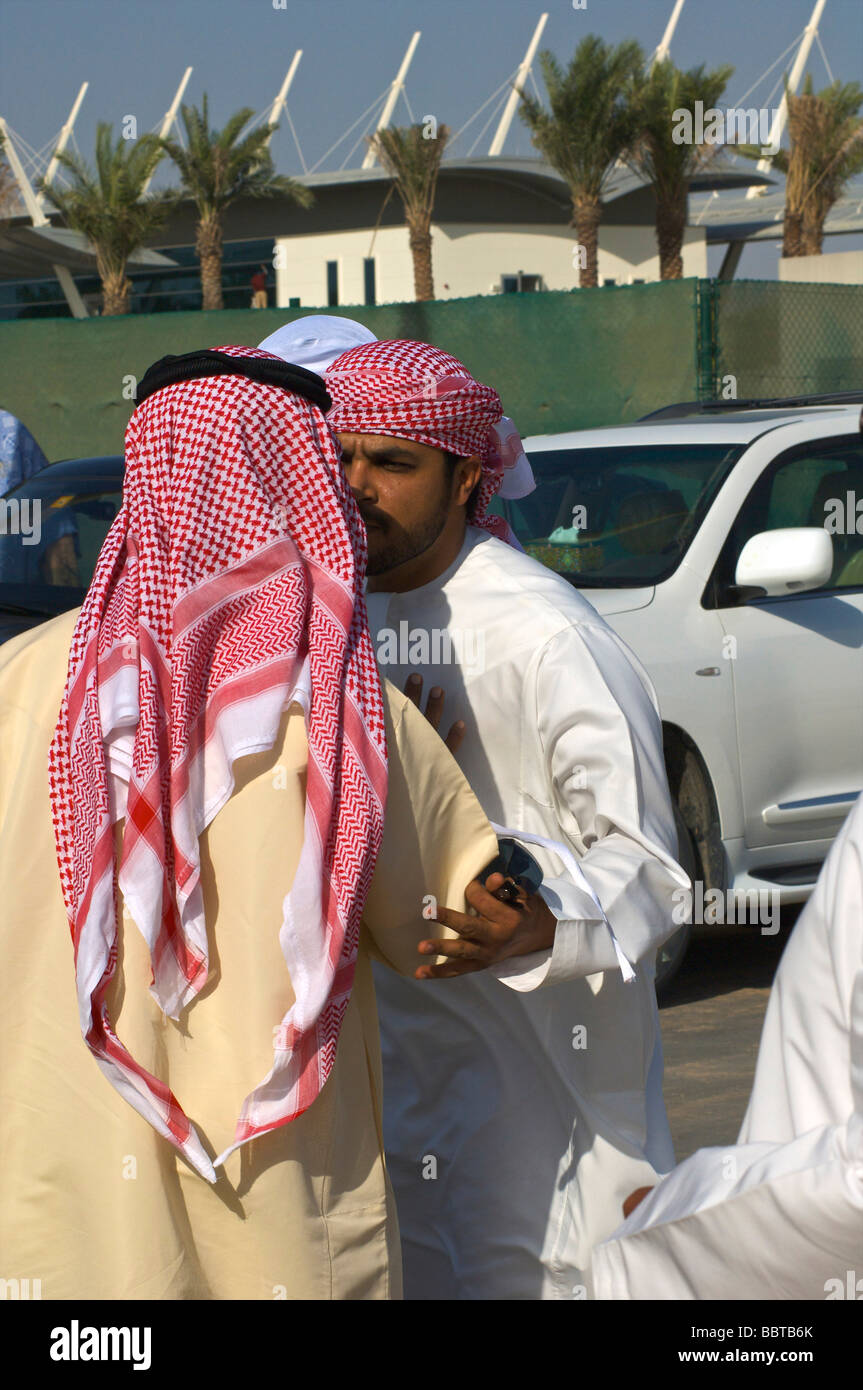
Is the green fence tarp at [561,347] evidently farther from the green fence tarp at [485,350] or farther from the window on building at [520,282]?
the window on building at [520,282]

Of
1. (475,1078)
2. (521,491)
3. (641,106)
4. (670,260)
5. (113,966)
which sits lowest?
(475,1078)

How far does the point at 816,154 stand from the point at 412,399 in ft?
99.2

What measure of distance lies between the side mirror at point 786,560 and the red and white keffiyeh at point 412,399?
9.28 ft

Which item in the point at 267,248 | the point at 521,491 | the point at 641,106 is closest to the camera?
the point at 521,491

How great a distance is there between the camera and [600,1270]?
1763 mm

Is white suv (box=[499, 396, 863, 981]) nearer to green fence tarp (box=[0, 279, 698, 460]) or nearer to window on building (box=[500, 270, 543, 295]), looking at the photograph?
green fence tarp (box=[0, 279, 698, 460])

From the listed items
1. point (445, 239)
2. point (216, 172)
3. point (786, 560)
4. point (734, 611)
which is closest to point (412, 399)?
point (786, 560)

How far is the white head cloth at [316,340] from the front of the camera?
345 cm

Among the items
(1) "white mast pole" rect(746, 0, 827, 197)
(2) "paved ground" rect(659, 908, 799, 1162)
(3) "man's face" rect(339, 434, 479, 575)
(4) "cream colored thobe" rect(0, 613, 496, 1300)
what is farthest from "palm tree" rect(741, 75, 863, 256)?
(4) "cream colored thobe" rect(0, 613, 496, 1300)

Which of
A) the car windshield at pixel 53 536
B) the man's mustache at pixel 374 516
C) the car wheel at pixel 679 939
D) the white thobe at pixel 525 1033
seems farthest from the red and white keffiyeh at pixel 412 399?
the car windshield at pixel 53 536

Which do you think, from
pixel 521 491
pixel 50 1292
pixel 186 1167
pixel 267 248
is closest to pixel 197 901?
pixel 186 1167

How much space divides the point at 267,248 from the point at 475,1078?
37.8 m

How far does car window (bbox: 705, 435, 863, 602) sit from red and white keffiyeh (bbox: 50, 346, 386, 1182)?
3.92 meters

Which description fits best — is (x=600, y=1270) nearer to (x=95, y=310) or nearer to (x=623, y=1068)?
(x=623, y=1068)
